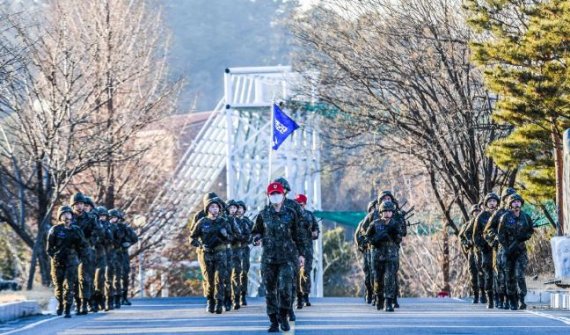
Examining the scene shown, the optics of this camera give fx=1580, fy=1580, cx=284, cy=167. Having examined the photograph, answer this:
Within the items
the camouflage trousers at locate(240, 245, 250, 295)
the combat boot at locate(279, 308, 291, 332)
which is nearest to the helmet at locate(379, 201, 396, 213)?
the camouflage trousers at locate(240, 245, 250, 295)

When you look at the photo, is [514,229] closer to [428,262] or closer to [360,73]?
[360,73]

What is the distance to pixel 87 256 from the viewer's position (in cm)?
2780

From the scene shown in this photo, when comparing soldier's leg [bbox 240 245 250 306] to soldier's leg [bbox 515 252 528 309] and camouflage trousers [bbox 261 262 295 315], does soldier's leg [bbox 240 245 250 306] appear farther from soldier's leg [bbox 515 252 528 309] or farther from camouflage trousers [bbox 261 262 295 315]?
camouflage trousers [bbox 261 262 295 315]

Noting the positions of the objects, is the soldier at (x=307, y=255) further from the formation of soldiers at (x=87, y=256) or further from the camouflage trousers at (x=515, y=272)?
the formation of soldiers at (x=87, y=256)

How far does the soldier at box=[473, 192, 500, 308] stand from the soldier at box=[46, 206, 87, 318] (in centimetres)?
747

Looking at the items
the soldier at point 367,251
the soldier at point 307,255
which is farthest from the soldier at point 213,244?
the soldier at point 367,251

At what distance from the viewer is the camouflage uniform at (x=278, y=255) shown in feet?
67.5

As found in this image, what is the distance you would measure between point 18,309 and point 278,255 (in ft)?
26.8

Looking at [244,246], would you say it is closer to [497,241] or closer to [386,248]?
[386,248]

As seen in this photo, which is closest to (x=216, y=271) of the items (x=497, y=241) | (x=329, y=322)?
(x=329, y=322)

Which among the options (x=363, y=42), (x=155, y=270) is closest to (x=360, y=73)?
(x=363, y=42)

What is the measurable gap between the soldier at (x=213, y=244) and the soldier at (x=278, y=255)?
576cm

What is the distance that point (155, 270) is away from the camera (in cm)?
6662

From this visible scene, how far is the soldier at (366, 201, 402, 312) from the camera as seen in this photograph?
27.1 meters
